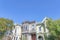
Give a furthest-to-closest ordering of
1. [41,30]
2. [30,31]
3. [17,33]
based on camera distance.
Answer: [17,33] < [30,31] < [41,30]

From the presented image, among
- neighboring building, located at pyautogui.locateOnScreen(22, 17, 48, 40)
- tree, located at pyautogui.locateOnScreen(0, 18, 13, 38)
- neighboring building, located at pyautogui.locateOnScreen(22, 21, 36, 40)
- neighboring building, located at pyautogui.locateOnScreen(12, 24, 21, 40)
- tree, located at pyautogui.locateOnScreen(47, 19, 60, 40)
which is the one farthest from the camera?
neighboring building, located at pyautogui.locateOnScreen(12, 24, 21, 40)

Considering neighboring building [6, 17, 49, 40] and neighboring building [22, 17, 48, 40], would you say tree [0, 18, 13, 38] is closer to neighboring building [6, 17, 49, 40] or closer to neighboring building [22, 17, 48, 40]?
neighboring building [6, 17, 49, 40]

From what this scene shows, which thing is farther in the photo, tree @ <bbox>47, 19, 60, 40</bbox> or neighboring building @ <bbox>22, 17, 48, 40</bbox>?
neighboring building @ <bbox>22, 17, 48, 40</bbox>

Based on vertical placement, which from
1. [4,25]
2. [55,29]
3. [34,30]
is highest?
[4,25]

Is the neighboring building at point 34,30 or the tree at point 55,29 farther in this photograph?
the neighboring building at point 34,30

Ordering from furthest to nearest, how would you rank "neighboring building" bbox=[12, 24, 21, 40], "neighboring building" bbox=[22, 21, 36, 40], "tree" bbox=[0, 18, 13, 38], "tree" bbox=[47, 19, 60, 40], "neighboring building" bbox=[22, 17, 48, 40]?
1. "neighboring building" bbox=[12, 24, 21, 40]
2. "neighboring building" bbox=[22, 21, 36, 40]
3. "neighboring building" bbox=[22, 17, 48, 40]
4. "tree" bbox=[0, 18, 13, 38]
5. "tree" bbox=[47, 19, 60, 40]

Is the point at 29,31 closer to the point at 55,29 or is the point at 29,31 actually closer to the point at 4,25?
the point at 4,25

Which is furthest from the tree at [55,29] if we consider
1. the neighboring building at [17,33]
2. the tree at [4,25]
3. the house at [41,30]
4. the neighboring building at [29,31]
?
the neighboring building at [17,33]

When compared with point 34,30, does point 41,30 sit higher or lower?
lower

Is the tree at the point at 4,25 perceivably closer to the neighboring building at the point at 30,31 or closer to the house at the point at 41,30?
the neighboring building at the point at 30,31

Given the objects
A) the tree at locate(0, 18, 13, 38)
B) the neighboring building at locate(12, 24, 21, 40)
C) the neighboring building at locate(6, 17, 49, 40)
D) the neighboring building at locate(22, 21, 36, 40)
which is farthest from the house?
the tree at locate(0, 18, 13, 38)

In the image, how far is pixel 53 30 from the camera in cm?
3912

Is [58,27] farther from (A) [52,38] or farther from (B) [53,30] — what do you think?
(A) [52,38]

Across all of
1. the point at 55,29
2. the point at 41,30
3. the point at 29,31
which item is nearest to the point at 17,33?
the point at 29,31
